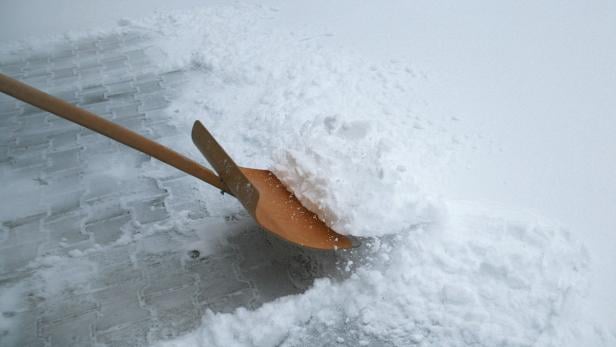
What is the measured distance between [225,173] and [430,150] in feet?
5.03

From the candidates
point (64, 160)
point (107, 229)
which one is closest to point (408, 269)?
point (107, 229)

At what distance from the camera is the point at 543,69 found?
172 inches

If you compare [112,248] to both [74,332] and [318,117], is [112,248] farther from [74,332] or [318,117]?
[318,117]

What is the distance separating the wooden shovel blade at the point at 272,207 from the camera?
2.33m

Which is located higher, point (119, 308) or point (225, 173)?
point (225, 173)

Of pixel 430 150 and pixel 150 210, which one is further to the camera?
pixel 430 150

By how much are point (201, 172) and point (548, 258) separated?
1646 millimetres

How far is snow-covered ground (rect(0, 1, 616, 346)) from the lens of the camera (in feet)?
7.64

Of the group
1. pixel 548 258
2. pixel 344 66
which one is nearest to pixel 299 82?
pixel 344 66

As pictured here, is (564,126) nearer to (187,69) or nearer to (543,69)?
(543,69)

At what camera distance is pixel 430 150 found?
136 inches

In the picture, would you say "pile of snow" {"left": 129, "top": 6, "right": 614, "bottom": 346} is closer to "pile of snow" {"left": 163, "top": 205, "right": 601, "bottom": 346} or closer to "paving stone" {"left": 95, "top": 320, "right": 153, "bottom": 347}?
"pile of snow" {"left": 163, "top": 205, "right": 601, "bottom": 346}

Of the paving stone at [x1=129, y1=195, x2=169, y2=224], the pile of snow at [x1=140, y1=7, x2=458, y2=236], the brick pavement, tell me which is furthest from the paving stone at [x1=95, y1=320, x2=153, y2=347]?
the pile of snow at [x1=140, y1=7, x2=458, y2=236]

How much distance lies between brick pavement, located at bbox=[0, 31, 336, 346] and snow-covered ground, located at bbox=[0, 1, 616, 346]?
0.21 metres
